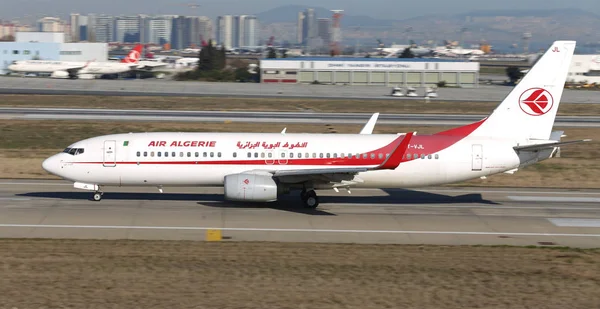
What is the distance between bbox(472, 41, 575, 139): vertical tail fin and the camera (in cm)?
3297

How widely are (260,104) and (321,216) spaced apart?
151 feet

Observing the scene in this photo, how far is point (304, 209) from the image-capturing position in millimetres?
31656

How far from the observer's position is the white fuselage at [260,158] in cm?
3166

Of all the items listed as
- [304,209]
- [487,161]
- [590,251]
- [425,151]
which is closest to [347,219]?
[304,209]

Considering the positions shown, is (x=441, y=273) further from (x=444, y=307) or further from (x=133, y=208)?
(x=133, y=208)

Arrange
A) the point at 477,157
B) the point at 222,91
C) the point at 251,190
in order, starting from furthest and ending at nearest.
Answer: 1. the point at 222,91
2. the point at 477,157
3. the point at 251,190

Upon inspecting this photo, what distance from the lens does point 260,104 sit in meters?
75.2

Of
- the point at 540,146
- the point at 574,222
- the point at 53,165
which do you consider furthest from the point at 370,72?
the point at 53,165

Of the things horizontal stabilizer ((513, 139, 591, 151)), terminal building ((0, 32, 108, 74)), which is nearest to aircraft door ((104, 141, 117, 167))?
horizontal stabilizer ((513, 139, 591, 151))

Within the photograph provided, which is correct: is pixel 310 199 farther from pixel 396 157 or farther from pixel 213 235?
pixel 213 235

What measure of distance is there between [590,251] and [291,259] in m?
10.3

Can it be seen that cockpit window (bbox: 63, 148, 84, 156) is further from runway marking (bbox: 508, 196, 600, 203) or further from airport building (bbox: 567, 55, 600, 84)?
airport building (bbox: 567, 55, 600, 84)

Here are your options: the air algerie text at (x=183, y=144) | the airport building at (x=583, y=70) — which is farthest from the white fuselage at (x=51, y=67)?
the air algerie text at (x=183, y=144)

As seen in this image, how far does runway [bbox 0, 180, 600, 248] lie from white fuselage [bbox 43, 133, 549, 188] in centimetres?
127
